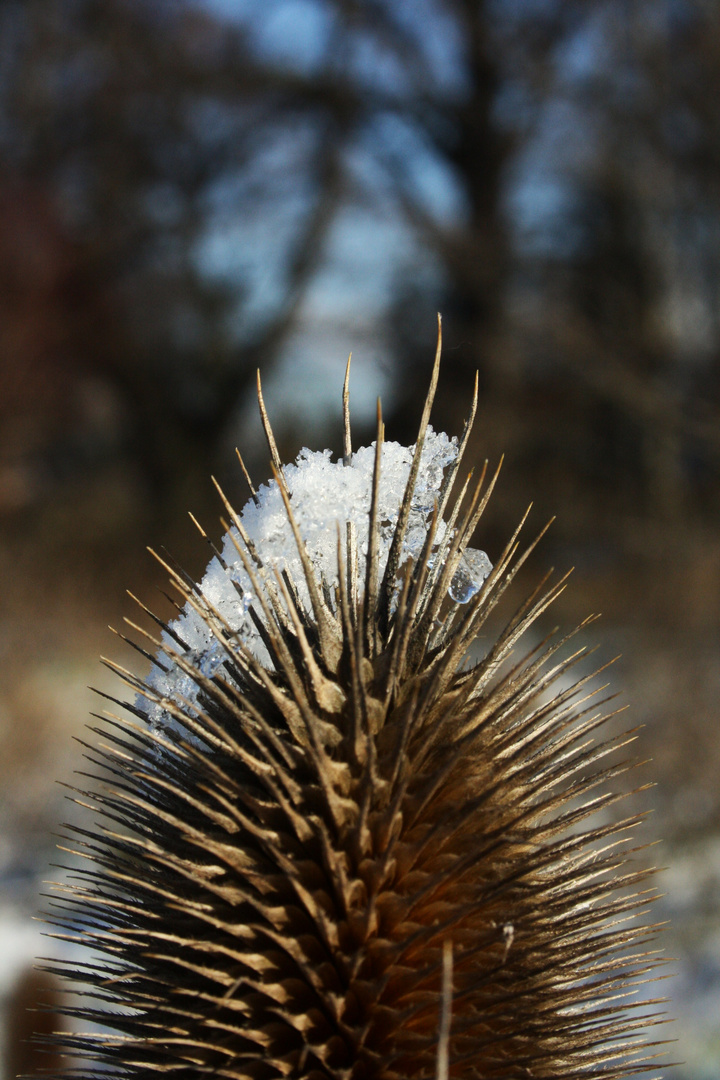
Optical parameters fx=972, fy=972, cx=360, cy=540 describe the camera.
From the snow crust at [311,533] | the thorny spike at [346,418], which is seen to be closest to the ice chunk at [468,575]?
the snow crust at [311,533]

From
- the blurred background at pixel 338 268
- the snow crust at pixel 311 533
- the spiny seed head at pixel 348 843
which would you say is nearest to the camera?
the spiny seed head at pixel 348 843

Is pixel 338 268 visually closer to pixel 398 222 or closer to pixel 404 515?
pixel 398 222

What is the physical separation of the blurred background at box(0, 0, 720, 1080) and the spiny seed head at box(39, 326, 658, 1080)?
7237mm

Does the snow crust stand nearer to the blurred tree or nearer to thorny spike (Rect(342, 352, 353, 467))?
thorny spike (Rect(342, 352, 353, 467))

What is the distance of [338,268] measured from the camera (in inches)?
551

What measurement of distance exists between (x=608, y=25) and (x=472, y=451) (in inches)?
247

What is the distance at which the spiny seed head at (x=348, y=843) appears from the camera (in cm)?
100

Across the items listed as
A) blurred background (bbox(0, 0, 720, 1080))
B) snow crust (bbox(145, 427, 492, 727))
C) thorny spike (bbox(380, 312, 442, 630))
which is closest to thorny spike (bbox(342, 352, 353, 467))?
snow crust (bbox(145, 427, 492, 727))

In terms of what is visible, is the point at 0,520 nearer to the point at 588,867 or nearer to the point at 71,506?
the point at 71,506

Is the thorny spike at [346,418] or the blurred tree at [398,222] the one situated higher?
the blurred tree at [398,222]

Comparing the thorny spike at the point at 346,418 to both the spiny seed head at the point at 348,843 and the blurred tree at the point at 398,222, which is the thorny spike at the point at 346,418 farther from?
the blurred tree at the point at 398,222

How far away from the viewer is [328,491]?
46.1 inches

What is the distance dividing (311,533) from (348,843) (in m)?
0.35

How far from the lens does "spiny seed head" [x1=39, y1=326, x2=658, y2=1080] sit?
100 centimetres
